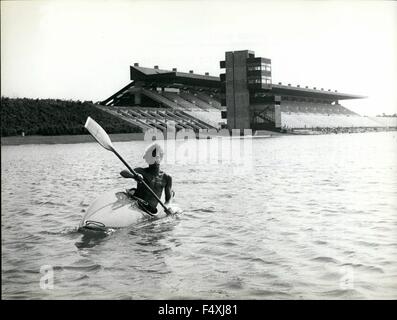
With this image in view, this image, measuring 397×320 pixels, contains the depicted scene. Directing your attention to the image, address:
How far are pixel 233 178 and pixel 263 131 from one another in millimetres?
51485

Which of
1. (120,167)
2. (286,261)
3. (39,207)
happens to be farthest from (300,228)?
(120,167)

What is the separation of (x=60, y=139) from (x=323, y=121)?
203 feet

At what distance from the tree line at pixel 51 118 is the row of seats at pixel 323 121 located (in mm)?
32147

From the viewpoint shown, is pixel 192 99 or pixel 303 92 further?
pixel 303 92

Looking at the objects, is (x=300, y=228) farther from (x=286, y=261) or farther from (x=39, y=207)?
(x=39, y=207)

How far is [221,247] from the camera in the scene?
8.81 meters

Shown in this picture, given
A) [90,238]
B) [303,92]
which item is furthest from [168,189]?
[303,92]

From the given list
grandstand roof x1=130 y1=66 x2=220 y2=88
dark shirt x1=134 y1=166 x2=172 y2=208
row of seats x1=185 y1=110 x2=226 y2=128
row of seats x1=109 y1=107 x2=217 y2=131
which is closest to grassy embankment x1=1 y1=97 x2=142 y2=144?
row of seats x1=109 y1=107 x2=217 y2=131

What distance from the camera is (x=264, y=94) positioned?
79.1 meters

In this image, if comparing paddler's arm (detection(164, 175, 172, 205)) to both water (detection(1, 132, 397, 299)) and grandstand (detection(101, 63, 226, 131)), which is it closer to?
water (detection(1, 132, 397, 299))

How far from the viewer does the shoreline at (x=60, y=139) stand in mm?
40312

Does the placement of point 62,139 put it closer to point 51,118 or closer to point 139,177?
point 51,118

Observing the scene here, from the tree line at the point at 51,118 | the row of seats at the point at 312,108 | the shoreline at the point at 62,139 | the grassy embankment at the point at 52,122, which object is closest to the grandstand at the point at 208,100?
the row of seats at the point at 312,108
